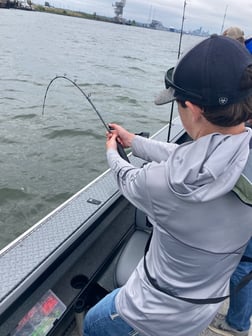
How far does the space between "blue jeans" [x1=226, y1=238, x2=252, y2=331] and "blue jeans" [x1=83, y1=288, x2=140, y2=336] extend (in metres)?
0.77

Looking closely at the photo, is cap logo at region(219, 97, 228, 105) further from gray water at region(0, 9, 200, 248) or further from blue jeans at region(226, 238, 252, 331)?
blue jeans at region(226, 238, 252, 331)

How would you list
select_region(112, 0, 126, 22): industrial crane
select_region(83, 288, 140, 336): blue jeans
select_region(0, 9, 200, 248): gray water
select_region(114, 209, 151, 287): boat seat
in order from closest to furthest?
select_region(83, 288, 140, 336): blue jeans < select_region(114, 209, 151, 287): boat seat < select_region(0, 9, 200, 248): gray water < select_region(112, 0, 126, 22): industrial crane

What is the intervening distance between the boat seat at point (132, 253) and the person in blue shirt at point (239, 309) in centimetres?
62

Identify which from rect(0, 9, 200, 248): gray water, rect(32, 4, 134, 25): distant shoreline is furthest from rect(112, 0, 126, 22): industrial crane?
rect(0, 9, 200, 248): gray water

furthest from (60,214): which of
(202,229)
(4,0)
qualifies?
(4,0)

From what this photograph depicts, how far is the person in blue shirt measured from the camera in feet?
6.48

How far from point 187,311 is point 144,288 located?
17 centimetres

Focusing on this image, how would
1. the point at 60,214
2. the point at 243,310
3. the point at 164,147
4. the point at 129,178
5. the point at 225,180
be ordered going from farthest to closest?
the point at 60,214, the point at 243,310, the point at 164,147, the point at 129,178, the point at 225,180

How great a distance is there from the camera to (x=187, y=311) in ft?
4.19

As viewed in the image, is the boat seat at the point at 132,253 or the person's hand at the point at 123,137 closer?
the person's hand at the point at 123,137

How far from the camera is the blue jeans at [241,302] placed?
1975 mm

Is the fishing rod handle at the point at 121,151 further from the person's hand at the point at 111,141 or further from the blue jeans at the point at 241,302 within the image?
the blue jeans at the point at 241,302

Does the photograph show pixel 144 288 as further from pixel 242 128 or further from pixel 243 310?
pixel 243 310

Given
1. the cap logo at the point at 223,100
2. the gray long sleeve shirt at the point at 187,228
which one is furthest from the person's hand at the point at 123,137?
the cap logo at the point at 223,100
